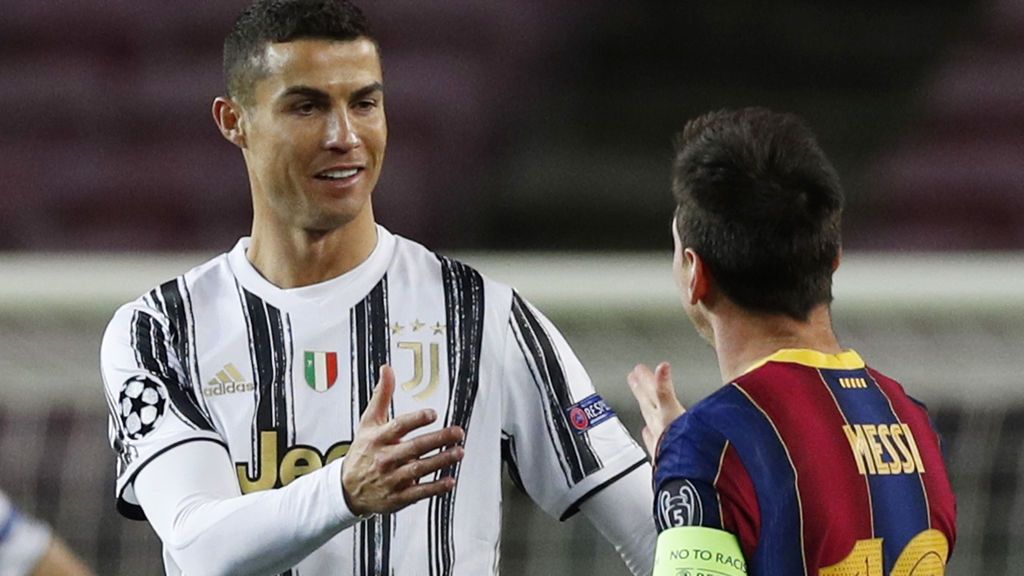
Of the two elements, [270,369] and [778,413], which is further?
[270,369]

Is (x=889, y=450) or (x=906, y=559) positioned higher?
(x=889, y=450)

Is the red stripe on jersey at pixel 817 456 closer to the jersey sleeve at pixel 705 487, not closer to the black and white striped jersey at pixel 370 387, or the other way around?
the jersey sleeve at pixel 705 487

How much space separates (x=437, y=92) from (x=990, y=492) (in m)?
4.01

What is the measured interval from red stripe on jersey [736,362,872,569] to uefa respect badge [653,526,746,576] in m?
0.09

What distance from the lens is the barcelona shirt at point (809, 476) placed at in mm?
2041

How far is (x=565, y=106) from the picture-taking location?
8852 millimetres

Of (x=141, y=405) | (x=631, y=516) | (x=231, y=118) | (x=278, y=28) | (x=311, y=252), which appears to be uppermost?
(x=278, y=28)

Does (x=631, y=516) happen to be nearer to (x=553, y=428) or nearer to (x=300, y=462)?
(x=553, y=428)

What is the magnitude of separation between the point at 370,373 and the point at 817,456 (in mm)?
858

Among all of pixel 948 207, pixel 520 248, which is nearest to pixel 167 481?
pixel 520 248

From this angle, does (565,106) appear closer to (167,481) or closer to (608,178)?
(608,178)

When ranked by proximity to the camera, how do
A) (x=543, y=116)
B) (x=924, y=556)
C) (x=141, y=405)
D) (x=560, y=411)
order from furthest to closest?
(x=543, y=116) < (x=560, y=411) < (x=141, y=405) < (x=924, y=556)

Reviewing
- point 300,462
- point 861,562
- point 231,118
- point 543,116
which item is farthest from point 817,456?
point 543,116

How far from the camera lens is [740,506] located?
6.69 ft
